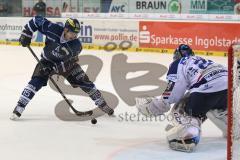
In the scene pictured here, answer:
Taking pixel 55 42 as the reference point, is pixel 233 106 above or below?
below

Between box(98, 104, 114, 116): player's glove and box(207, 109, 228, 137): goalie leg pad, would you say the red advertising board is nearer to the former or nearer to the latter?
box(98, 104, 114, 116): player's glove

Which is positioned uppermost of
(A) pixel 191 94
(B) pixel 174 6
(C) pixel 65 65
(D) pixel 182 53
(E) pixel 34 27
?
(B) pixel 174 6

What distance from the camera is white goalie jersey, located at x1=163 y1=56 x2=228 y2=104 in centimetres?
446

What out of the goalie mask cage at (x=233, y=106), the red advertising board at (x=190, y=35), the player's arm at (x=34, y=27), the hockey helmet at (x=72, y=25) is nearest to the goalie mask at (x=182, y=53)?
the goalie mask cage at (x=233, y=106)

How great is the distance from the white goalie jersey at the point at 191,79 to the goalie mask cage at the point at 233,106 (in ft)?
2.21

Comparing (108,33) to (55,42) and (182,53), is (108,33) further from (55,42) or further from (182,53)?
(182,53)

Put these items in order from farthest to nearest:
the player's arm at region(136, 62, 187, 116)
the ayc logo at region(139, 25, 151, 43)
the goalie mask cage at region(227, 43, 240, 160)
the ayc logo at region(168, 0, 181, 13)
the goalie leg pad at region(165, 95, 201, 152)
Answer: the ayc logo at region(168, 0, 181, 13) → the ayc logo at region(139, 25, 151, 43) → the player's arm at region(136, 62, 187, 116) → the goalie leg pad at region(165, 95, 201, 152) → the goalie mask cage at region(227, 43, 240, 160)

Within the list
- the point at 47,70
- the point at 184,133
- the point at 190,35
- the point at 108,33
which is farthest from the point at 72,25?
the point at 108,33

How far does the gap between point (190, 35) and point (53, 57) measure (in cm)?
570

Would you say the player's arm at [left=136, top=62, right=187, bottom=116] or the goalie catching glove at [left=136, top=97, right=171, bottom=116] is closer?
the player's arm at [left=136, top=62, right=187, bottom=116]

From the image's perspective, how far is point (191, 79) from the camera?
4516 millimetres

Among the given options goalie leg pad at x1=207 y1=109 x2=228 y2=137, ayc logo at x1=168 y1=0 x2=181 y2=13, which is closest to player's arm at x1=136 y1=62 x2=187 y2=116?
goalie leg pad at x1=207 y1=109 x2=228 y2=137

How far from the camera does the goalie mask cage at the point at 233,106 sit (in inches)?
134

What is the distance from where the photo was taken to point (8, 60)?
34.3 feet
